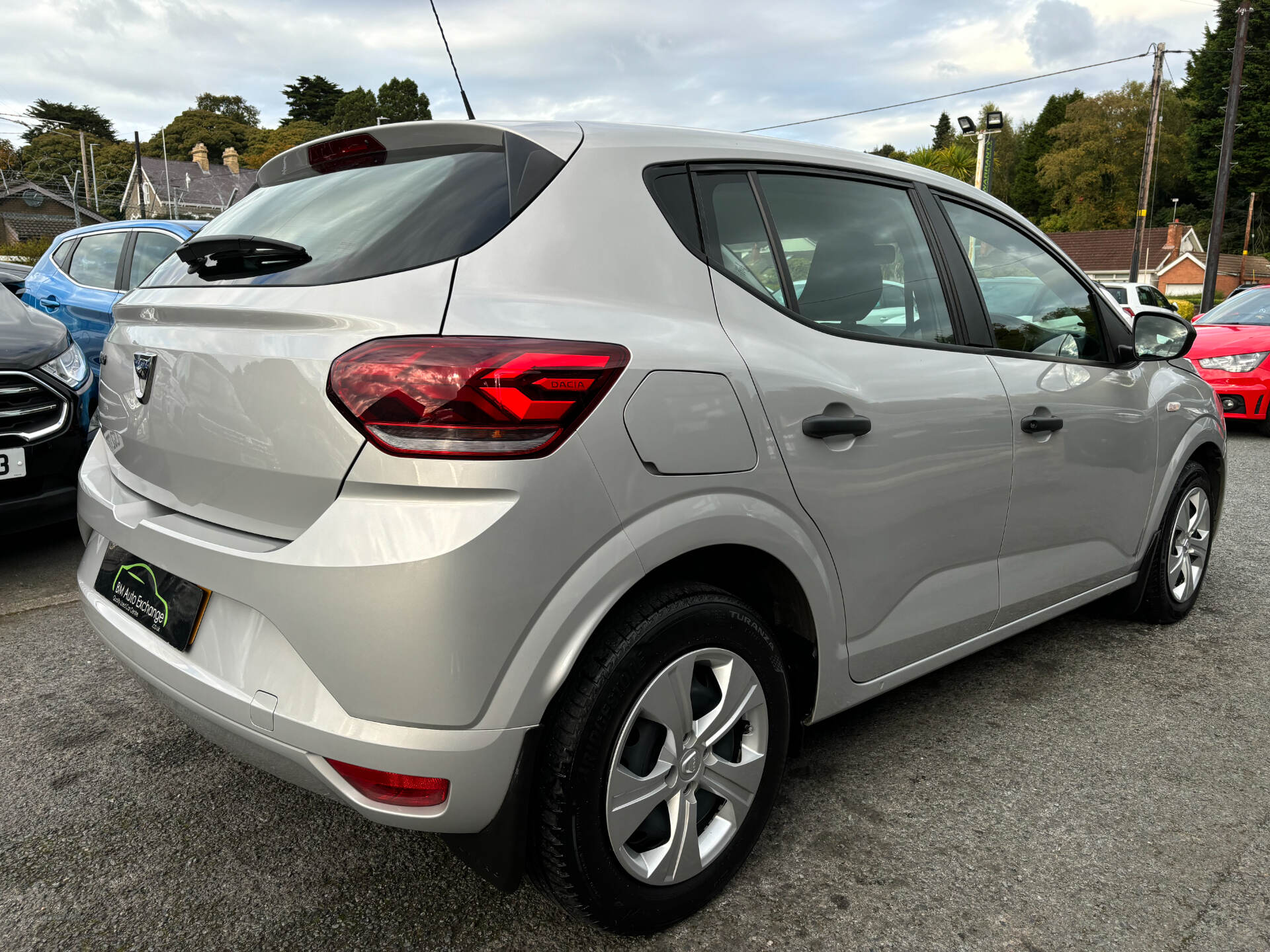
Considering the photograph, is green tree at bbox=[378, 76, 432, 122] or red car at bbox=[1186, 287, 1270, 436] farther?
green tree at bbox=[378, 76, 432, 122]

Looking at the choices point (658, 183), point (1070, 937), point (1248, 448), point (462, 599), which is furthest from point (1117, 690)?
point (1248, 448)

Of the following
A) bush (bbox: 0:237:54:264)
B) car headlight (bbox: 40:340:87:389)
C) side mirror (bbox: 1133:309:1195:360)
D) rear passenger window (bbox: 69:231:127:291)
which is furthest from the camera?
bush (bbox: 0:237:54:264)

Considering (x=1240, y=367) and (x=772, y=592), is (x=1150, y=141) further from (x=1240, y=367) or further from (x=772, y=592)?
(x=772, y=592)

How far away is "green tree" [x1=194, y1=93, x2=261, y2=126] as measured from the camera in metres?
114

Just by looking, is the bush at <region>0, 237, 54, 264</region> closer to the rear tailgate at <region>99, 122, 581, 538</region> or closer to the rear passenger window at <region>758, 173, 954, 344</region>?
the rear tailgate at <region>99, 122, 581, 538</region>

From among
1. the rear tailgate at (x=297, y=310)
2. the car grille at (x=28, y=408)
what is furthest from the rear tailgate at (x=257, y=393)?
the car grille at (x=28, y=408)

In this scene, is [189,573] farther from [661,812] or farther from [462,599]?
[661,812]

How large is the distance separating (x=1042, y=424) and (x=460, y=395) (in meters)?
1.94

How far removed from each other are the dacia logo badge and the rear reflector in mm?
944

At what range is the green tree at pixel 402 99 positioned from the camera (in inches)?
3310

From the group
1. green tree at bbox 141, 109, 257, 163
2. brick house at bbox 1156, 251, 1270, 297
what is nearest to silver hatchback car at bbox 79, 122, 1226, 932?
brick house at bbox 1156, 251, 1270, 297

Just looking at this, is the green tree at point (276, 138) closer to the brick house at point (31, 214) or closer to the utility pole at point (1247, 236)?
the brick house at point (31, 214)

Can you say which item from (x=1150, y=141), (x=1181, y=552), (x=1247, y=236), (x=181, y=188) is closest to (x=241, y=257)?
(x=1181, y=552)

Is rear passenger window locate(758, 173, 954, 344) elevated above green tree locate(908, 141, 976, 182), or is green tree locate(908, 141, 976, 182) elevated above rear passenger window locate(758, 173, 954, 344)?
green tree locate(908, 141, 976, 182)
